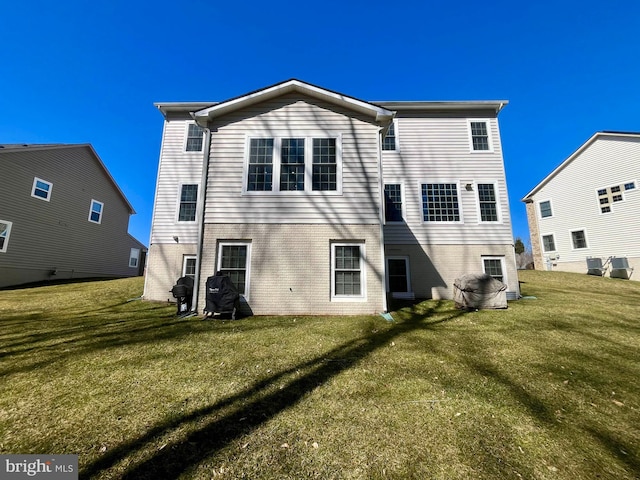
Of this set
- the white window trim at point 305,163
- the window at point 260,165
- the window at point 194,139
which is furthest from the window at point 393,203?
the window at point 194,139

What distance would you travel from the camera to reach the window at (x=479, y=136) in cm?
1225

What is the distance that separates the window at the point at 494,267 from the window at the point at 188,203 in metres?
12.9

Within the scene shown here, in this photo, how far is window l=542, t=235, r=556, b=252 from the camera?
67.1ft

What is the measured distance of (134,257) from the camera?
23750 millimetres

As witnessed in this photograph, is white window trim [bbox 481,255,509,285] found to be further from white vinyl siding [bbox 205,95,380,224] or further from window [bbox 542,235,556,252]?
window [bbox 542,235,556,252]

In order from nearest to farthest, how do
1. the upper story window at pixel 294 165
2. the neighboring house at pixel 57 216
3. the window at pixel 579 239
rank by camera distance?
the upper story window at pixel 294 165
the neighboring house at pixel 57 216
the window at pixel 579 239

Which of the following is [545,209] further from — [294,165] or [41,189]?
[41,189]

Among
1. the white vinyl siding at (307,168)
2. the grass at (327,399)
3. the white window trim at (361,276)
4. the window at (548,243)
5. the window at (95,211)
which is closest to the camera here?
the grass at (327,399)

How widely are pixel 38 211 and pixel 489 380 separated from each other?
22710mm

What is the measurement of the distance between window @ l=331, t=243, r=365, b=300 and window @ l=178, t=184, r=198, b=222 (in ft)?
24.3

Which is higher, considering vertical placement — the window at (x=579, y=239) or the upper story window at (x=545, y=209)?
the upper story window at (x=545, y=209)

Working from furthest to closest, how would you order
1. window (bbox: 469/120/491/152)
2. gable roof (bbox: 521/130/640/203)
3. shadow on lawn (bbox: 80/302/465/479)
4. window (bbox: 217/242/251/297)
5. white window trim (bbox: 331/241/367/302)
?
gable roof (bbox: 521/130/640/203) < window (bbox: 469/120/491/152) < window (bbox: 217/242/251/297) < white window trim (bbox: 331/241/367/302) < shadow on lawn (bbox: 80/302/465/479)

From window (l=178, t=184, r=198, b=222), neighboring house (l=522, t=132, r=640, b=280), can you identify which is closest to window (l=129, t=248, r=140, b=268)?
window (l=178, t=184, r=198, b=222)

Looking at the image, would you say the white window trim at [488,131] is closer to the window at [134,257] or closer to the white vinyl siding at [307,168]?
the white vinyl siding at [307,168]
